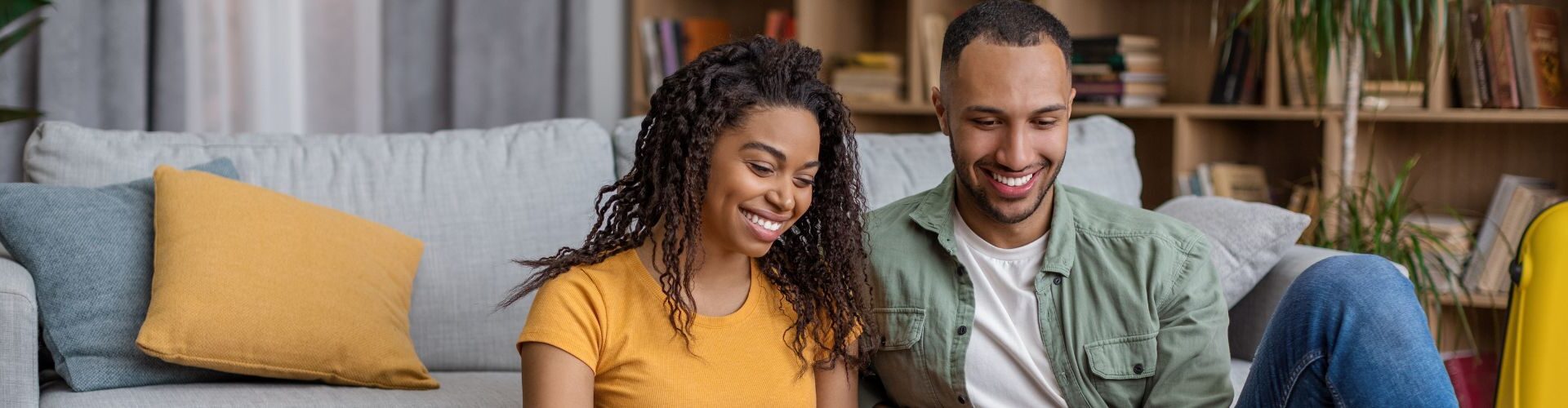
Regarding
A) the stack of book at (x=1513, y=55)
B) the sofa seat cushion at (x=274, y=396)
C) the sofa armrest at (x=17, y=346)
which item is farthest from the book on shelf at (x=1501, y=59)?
the sofa armrest at (x=17, y=346)

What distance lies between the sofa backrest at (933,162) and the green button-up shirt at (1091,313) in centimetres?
56

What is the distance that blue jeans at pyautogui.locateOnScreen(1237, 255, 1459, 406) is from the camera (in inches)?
51.0

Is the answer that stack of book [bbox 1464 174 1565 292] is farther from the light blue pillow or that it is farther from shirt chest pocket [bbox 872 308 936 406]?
the light blue pillow

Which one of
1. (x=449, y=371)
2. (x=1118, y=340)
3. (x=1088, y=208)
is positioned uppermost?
(x=1088, y=208)

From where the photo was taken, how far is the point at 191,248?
5.86 feet

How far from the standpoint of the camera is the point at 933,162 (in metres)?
2.27

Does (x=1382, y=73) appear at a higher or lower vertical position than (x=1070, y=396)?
higher

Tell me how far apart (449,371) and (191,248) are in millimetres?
440

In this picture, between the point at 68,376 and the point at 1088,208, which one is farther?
the point at 68,376

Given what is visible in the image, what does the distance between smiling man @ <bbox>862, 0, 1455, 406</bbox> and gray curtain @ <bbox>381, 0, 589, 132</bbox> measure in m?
1.99

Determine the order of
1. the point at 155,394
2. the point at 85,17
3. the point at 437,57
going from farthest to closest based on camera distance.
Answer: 1. the point at 437,57
2. the point at 85,17
3. the point at 155,394

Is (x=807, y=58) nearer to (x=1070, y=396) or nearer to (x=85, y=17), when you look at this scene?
(x=1070, y=396)

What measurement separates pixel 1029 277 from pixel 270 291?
101 cm

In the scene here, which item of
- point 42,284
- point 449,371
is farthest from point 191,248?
point 449,371
